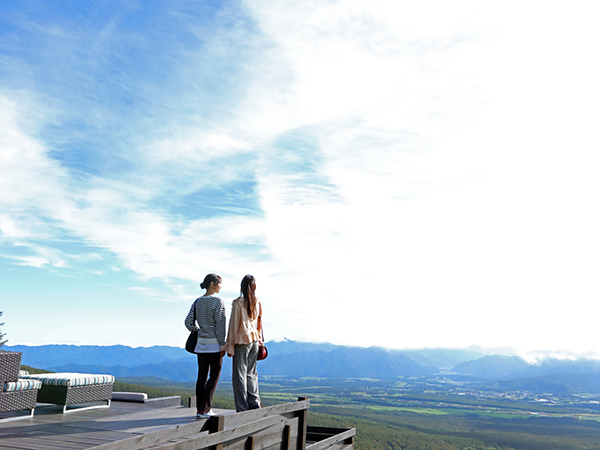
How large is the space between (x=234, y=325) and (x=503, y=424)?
566 feet

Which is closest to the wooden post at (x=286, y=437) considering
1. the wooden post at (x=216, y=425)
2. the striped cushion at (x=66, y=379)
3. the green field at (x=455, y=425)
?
the wooden post at (x=216, y=425)

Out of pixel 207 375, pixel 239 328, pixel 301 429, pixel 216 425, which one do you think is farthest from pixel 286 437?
pixel 216 425

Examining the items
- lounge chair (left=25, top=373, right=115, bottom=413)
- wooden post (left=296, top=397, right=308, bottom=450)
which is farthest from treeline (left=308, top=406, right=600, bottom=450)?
wooden post (left=296, top=397, right=308, bottom=450)

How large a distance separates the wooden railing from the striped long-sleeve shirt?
1.21 m

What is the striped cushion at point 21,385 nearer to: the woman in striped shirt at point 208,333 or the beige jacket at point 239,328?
the woman in striped shirt at point 208,333

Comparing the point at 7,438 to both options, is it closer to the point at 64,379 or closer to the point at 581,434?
the point at 64,379

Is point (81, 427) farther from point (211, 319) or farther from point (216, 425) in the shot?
point (216, 425)

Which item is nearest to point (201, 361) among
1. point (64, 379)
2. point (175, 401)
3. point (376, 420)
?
point (64, 379)

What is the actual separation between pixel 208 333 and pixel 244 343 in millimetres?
533

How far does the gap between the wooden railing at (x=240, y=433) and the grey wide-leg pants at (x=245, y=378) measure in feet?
1.50

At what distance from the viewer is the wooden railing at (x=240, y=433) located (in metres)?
3.93

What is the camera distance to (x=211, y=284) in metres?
6.62

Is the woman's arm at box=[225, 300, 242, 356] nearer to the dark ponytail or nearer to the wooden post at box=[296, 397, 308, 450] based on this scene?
the dark ponytail

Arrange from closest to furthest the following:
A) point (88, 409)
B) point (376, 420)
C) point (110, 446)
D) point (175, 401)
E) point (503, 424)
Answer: point (110, 446) → point (88, 409) → point (175, 401) → point (376, 420) → point (503, 424)
